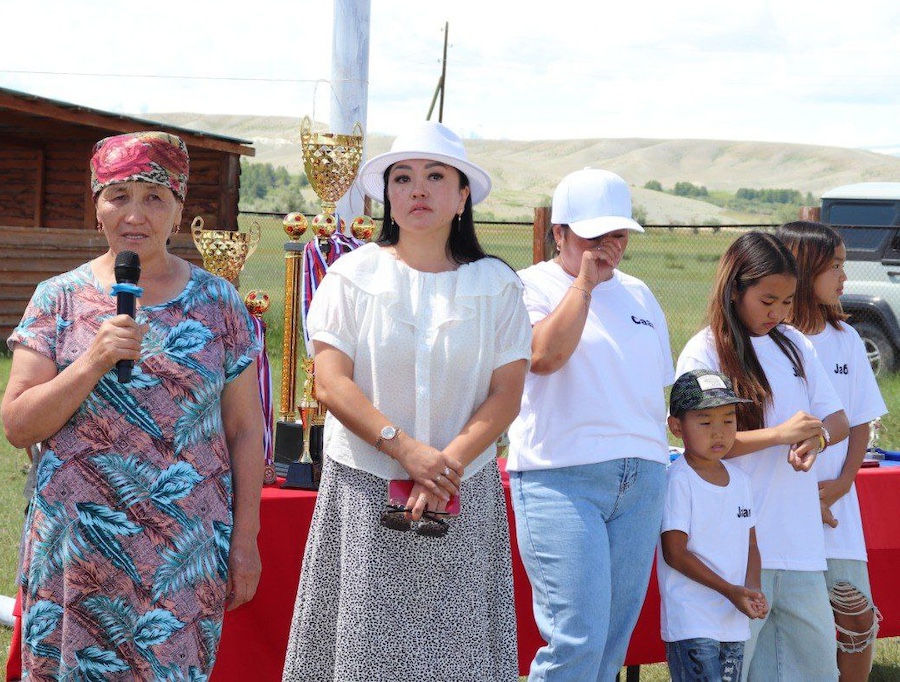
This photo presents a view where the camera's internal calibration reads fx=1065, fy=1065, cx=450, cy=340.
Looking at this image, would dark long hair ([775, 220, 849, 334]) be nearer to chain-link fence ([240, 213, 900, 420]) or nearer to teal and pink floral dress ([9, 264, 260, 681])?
chain-link fence ([240, 213, 900, 420])

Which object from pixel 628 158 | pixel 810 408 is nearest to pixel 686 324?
pixel 810 408

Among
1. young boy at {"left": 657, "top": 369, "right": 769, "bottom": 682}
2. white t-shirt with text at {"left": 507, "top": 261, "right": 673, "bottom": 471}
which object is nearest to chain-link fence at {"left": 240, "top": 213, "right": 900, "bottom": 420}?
young boy at {"left": 657, "top": 369, "right": 769, "bottom": 682}

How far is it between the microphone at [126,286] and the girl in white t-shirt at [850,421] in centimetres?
230

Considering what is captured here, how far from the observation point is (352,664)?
2496mm

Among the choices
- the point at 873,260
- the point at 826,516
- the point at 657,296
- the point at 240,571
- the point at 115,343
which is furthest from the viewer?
the point at 657,296

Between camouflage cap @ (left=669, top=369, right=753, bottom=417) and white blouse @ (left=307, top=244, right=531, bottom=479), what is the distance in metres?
0.73

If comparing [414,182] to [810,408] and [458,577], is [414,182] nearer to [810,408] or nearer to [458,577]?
[458,577]

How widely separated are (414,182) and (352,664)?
1.18 m

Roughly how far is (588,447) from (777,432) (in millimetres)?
685

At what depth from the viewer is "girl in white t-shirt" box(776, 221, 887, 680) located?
3.45 metres

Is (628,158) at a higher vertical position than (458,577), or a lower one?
higher

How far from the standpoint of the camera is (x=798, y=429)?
10.3 feet

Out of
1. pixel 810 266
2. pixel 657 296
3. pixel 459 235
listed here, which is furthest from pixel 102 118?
pixel 459 235

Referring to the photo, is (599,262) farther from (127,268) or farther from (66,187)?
(66,187)
